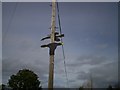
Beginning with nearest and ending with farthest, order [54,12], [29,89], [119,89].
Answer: [54,12]
[119,89]
[29,89]

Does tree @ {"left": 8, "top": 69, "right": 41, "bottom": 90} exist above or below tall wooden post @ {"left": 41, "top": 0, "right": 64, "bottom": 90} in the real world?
below

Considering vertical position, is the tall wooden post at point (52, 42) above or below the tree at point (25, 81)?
above

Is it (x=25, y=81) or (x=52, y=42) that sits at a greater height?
(x=52, y=42)

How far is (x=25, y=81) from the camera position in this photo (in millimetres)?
42031

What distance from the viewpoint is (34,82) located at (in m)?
42.1

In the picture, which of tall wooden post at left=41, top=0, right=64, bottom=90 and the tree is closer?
tall wooden post at left=41, top=0, right=64, bottom=90

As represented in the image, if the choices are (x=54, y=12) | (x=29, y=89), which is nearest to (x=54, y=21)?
(x=54, y=12)

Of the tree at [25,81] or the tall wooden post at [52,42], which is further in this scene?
the tree at [25,81]

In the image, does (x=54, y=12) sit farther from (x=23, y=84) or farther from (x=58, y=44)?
(x=23, y=84)

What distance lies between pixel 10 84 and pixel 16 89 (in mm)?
1458

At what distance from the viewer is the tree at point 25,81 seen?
138 ft

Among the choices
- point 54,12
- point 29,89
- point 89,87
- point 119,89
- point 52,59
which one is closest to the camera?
point 52,59

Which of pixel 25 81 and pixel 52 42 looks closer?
pixel 52 42

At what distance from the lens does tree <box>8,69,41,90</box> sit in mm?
42062
